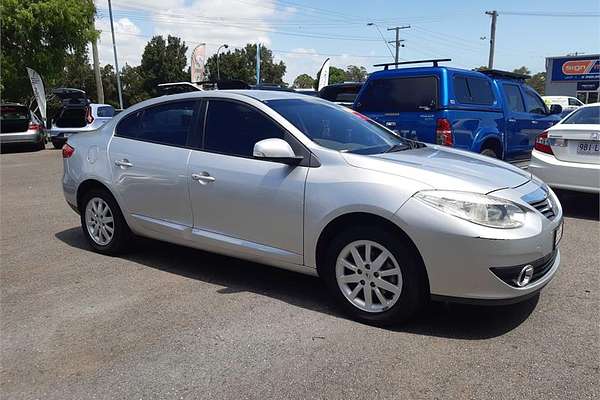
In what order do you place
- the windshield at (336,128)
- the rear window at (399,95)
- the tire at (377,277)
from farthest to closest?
the rear window at (399,95), the windshield at (336,128), the tire at (377,277)

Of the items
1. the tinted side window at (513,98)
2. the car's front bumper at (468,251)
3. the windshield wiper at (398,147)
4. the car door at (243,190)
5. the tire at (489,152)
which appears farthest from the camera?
the tinted side window at (513,98)

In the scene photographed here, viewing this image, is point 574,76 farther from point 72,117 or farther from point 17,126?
point 17,126

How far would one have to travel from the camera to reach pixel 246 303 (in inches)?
159

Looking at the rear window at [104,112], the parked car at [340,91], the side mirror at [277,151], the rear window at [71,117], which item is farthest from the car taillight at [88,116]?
the side mirror at [277,151]

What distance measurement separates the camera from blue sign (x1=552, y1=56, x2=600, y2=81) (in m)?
48.8

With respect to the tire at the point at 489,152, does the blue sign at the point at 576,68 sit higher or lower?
higher

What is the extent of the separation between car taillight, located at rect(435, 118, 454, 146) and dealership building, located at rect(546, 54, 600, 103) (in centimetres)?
4884

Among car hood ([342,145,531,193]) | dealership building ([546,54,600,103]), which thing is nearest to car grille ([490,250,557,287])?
car hood ([342,145,531,193])

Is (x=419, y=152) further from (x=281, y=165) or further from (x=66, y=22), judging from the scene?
(x=66, y=22)

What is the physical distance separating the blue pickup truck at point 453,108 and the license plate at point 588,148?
1283 mm

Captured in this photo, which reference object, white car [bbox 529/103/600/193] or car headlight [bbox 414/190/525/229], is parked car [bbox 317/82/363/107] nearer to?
white car [bbox 529/103/600/193]

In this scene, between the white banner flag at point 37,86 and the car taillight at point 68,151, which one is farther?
the white banner flag at point 37,86

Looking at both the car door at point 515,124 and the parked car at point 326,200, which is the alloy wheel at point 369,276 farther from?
the car door at point 515,124

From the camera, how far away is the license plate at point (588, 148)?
255 inches
